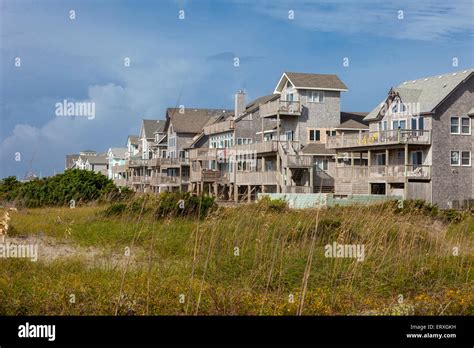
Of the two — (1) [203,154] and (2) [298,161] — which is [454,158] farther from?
(1) [203,154]

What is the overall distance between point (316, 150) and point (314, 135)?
9.17 feet

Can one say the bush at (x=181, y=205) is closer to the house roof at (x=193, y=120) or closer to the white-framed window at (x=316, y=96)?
the white-framed window at (x=316, y=96)

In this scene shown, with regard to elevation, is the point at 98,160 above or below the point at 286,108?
below

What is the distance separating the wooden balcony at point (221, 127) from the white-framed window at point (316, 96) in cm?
1139

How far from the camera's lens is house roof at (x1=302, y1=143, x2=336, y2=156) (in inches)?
2164

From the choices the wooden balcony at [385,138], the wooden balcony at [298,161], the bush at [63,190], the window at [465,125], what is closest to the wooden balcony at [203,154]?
the wooden balcony at [298,161]

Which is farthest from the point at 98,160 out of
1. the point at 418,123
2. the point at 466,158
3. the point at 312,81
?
the point at 466,158

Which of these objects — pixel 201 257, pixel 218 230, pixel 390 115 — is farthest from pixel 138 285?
pixel 390 115

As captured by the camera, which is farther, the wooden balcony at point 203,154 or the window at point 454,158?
the wooden balcony at point 203,154

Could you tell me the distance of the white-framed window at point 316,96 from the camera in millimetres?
57281

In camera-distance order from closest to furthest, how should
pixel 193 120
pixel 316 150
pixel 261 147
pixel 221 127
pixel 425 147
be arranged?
pixel 425 147 < pixel 316 150 < pixel 261 147 < pixel 221 127 < pixel 193 120

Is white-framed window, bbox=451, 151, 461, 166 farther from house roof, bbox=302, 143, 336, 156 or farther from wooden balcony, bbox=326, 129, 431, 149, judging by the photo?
house roof, bbox=302, 143, 336, 156

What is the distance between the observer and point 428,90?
47125 mm

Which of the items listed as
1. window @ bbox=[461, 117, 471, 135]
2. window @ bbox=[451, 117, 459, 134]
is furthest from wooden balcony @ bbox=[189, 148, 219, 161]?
window @ bbox=[461, 117, 471, 135]
